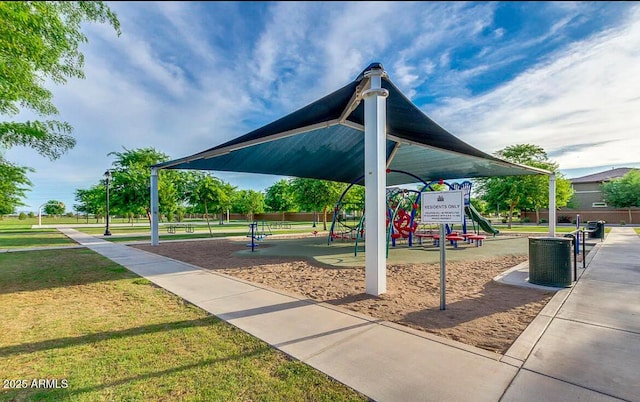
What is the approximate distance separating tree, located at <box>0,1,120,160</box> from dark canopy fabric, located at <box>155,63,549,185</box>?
4.37m

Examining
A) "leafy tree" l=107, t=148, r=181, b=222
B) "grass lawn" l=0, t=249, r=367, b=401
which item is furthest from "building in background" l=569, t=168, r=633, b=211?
"grass lawn" l=0, t=249, r=367, b=401

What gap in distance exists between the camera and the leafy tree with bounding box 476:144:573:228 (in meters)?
28.2

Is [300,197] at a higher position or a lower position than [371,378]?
higher

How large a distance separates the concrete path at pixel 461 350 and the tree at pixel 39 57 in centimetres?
342

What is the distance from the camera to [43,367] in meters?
2.95

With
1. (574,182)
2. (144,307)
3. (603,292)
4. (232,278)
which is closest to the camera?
(144,307)

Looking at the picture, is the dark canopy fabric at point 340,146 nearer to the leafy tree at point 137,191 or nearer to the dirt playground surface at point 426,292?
the dirt playground surface at point 426,292

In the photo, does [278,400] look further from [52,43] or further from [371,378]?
[52,43]

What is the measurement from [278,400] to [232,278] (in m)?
5.02

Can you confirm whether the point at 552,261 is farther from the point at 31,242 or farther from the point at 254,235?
the point at 31,242

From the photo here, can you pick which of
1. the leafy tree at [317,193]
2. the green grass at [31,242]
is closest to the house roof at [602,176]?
the leafy tree at [317,193]

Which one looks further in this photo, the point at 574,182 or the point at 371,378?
the point at 574,182

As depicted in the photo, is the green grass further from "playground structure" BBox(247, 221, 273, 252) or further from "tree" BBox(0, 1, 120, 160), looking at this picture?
"tree" BBox(0, 1, 120, 160)

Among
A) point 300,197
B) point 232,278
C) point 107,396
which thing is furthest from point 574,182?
point 107,396
